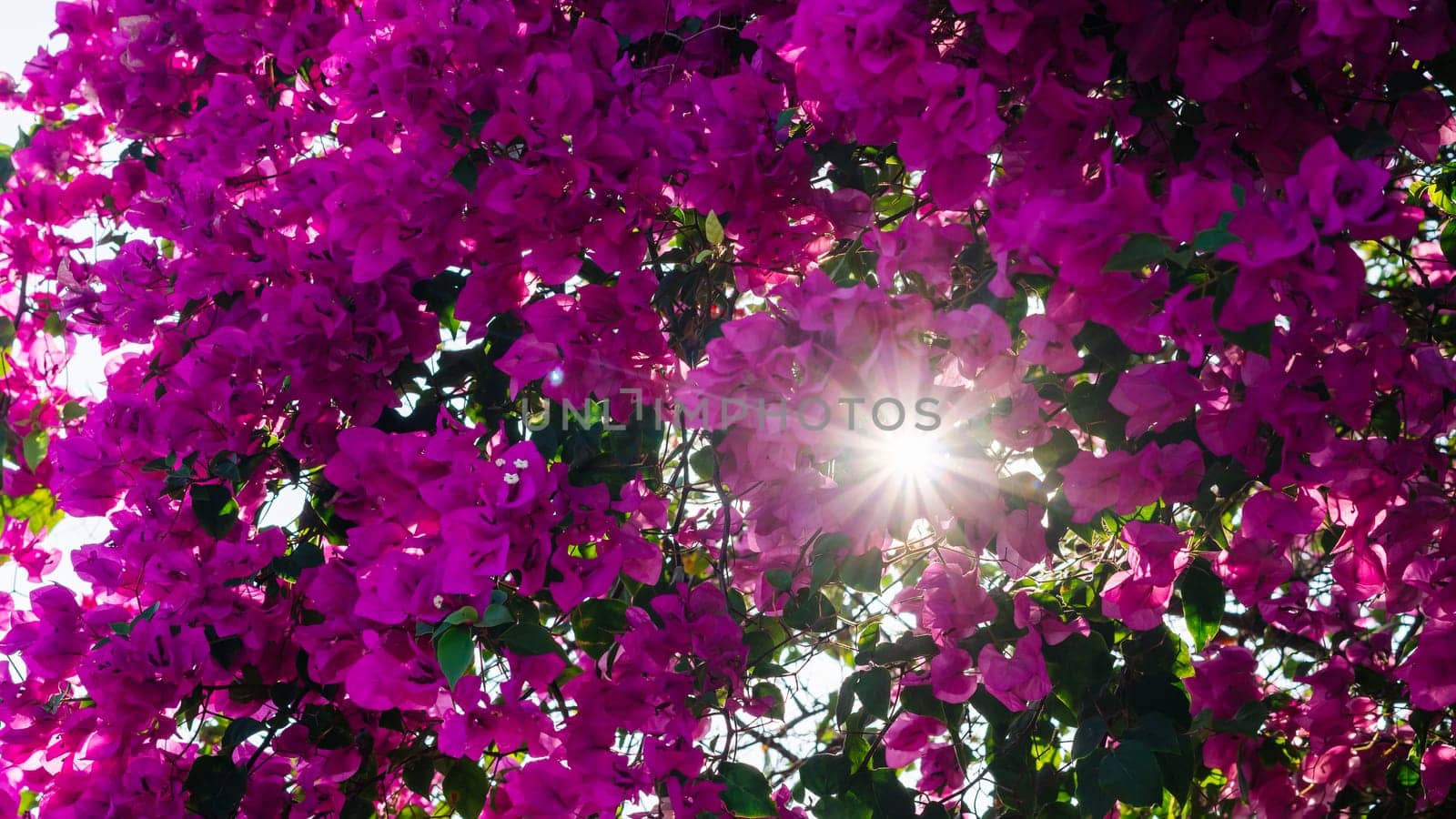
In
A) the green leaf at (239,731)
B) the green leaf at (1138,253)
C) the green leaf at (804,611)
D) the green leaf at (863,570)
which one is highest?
the green leaf at (1138,253)

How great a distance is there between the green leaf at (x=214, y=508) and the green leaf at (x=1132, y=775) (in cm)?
90

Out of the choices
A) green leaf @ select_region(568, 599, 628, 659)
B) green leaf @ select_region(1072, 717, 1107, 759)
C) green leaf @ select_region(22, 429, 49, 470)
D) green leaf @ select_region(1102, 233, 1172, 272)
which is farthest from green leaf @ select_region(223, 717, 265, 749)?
green leaf @ select_region(22, 429, 49, 470)

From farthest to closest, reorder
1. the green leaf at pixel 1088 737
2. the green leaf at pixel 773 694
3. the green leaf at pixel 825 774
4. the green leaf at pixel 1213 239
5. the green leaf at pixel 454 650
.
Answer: the green leaf at pixel 773 694
the green leaf at pixel 825 774
the green leaf at pixel 1088 737
the green leaf at pixel 454 650
the green leaf at pixel 1213 239

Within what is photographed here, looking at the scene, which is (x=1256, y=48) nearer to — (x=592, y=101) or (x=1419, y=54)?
(x=1419, y=54)

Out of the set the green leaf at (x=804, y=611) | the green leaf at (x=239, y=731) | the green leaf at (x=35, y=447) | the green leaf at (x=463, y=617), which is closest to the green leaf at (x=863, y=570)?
the green leaf at (x=804, y=611)

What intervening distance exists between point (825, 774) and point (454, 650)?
416 mm

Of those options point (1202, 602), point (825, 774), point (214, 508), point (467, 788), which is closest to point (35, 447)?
point (214, 508)

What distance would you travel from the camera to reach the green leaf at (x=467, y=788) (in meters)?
1.26

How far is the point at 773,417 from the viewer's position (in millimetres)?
917

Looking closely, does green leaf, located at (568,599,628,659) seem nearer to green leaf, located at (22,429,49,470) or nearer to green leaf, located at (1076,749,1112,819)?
green leaf, located at (1076,749,1112,819)

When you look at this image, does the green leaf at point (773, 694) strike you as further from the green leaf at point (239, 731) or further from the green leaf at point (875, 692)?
the green leaf at point (239, 731)

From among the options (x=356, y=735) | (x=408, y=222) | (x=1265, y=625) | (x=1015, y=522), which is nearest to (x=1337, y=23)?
(x=1015, y=522)

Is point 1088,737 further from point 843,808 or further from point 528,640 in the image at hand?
point 528,640

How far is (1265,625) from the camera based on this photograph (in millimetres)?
1613
